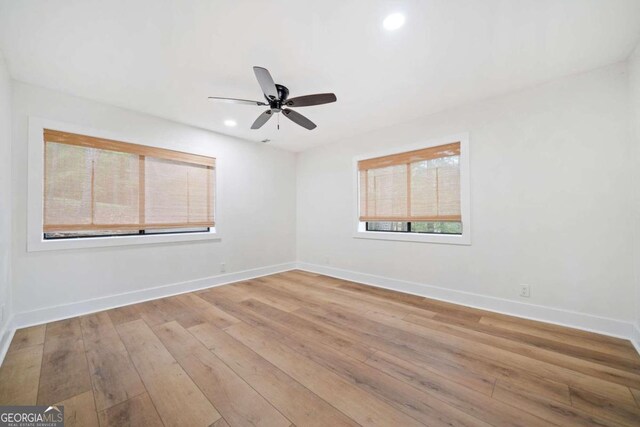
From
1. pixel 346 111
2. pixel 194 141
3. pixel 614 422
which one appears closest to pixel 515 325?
pixel 614 422

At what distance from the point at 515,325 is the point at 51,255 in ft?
16.4

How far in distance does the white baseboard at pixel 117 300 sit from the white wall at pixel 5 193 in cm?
22

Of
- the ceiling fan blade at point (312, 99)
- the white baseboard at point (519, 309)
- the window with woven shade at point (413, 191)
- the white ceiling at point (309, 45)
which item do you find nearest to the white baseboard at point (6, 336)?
the white ceiling at point (309, 45)

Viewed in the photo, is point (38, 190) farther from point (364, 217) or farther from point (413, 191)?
point (413, 191)

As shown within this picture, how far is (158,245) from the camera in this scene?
3.46 m

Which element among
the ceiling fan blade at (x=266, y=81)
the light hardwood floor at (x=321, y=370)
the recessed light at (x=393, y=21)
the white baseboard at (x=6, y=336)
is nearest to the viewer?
the light hardwood floor at (x=321, y=370)

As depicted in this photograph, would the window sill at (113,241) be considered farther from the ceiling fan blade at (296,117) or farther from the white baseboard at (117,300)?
the ceiling fan blade at (296,117)

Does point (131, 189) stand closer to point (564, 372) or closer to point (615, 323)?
point (564, 372)

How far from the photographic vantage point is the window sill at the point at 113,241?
266 cm

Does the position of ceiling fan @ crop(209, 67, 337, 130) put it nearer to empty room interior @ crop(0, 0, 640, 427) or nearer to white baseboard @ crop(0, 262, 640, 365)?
empty room interior @ crop(0, 0, 640, 427)

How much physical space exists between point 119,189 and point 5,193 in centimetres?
95

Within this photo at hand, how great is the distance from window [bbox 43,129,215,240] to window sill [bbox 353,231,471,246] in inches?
101

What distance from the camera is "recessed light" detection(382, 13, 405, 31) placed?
5.73ft

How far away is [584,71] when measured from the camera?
243cm
